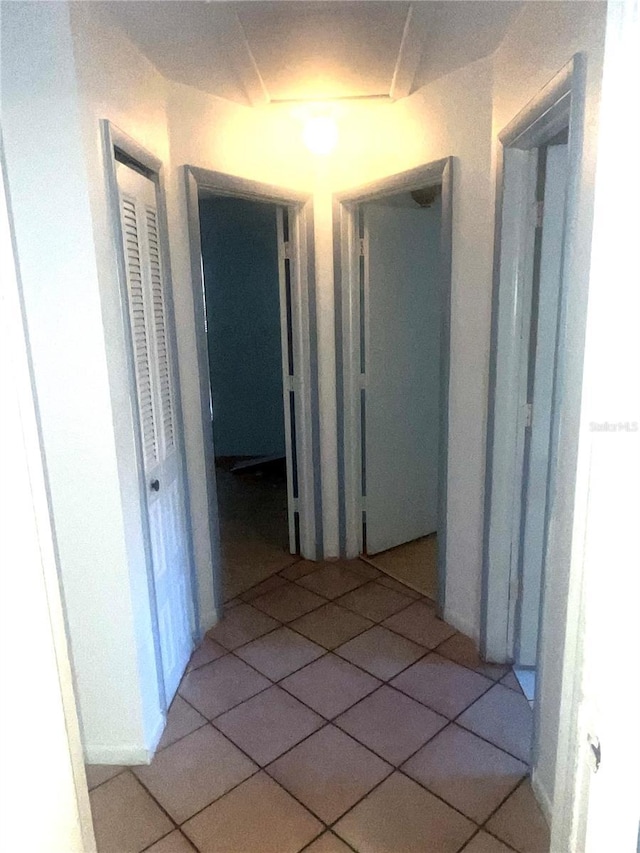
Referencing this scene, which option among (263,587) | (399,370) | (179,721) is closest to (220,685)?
(179,721)

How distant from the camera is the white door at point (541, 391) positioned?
1.98 meters

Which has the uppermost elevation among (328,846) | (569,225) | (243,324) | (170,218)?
(170,218)

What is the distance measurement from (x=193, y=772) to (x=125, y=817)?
0.77 ft

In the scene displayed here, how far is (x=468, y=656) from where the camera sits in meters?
2.41

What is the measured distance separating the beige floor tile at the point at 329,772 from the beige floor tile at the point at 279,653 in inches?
15.8

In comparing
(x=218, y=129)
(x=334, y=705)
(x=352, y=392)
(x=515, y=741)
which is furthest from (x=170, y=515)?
(x=218, y=129)

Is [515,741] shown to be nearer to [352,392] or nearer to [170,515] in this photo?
[170,515]

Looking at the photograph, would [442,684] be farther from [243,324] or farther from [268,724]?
[243,324]

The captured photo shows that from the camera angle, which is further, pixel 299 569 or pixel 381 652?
pixel 299 569

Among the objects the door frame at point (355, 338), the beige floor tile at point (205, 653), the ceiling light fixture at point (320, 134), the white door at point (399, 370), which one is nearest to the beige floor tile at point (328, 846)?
the beige floor tile at point (205, 653)

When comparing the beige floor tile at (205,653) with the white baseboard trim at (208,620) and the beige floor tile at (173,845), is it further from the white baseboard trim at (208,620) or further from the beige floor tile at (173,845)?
the beige floor tile at (173,845)

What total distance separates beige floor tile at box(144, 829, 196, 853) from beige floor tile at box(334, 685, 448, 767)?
2.08ft

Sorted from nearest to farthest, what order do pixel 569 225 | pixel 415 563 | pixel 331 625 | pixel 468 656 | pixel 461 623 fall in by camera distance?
pixel 569 225, pixel 468 656, pixel 461 623, pixel 331 625, pixel 415 563

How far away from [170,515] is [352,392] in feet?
4.15
